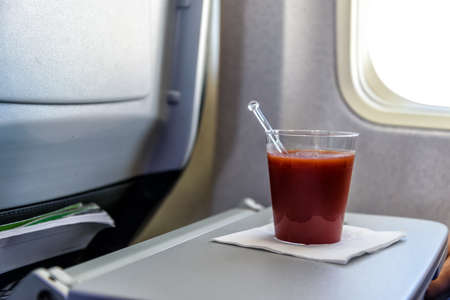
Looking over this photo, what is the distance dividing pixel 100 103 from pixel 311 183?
0.43 meters

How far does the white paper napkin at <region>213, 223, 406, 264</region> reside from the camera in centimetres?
79

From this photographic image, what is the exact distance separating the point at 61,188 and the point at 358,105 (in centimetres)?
70

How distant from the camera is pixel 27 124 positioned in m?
0.89

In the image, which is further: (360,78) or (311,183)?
(360,78)

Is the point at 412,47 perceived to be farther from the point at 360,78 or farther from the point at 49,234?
the point at 49,234

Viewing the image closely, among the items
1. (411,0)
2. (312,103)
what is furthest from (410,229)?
(411,0)

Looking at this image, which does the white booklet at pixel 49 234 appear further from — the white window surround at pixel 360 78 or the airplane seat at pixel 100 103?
the white window surround at pixel 360 78

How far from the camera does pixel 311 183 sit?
2.70 ft

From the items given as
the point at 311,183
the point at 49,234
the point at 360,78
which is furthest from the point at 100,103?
the point at 360,78

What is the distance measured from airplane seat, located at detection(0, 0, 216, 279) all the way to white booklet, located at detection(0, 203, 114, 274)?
54 mm

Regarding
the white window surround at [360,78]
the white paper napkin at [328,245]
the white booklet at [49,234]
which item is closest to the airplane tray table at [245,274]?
the white paper napkin at [328,245]

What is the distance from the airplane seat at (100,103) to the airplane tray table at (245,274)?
247mm

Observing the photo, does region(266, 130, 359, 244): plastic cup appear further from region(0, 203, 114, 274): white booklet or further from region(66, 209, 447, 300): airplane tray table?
region(0, 203, 114, 274): white booklet

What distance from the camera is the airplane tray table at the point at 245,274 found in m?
0.65
